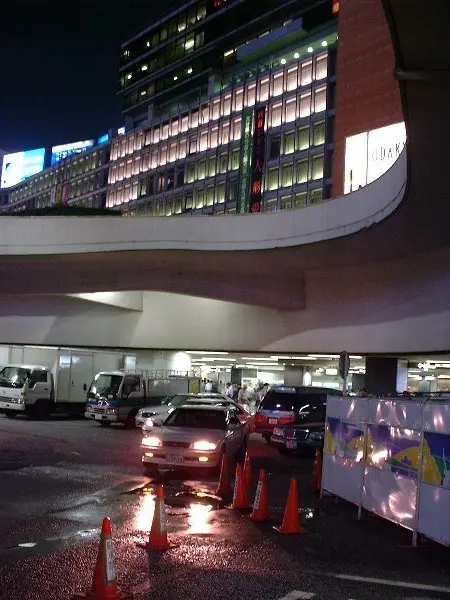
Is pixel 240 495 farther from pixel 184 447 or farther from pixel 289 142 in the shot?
pixel 289 142

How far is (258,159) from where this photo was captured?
221 ft

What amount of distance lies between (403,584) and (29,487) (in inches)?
308

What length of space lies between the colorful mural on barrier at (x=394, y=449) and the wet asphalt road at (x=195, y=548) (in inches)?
38.9

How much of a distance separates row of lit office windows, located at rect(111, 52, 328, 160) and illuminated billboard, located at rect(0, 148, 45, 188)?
104 ft

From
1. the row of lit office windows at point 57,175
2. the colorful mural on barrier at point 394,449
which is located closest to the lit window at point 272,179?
the row of lit office windows at point 57,175

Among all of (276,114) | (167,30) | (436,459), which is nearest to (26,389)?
(436,459)

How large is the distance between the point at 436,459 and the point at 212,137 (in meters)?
71.7

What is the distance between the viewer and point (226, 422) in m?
16.6

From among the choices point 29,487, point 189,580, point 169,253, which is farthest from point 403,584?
point 169,253

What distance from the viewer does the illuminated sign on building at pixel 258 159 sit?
67.2 m

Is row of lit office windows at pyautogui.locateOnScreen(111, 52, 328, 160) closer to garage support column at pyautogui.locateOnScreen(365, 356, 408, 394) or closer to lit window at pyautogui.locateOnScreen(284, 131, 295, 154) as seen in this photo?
lit window at pyautogui.locateOnScreen(284, 131, 295, 154)

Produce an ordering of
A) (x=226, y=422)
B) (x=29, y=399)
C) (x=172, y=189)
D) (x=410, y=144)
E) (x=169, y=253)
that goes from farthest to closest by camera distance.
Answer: (x=172, y=189) < (x=29, y=399) < (x=169, y=253) < (x=226, y=422) < (x=410, y=144)

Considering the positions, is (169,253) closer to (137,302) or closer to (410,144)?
(137,302)

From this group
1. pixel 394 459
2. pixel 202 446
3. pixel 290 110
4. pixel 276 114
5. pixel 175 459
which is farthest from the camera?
pixel 276 114
